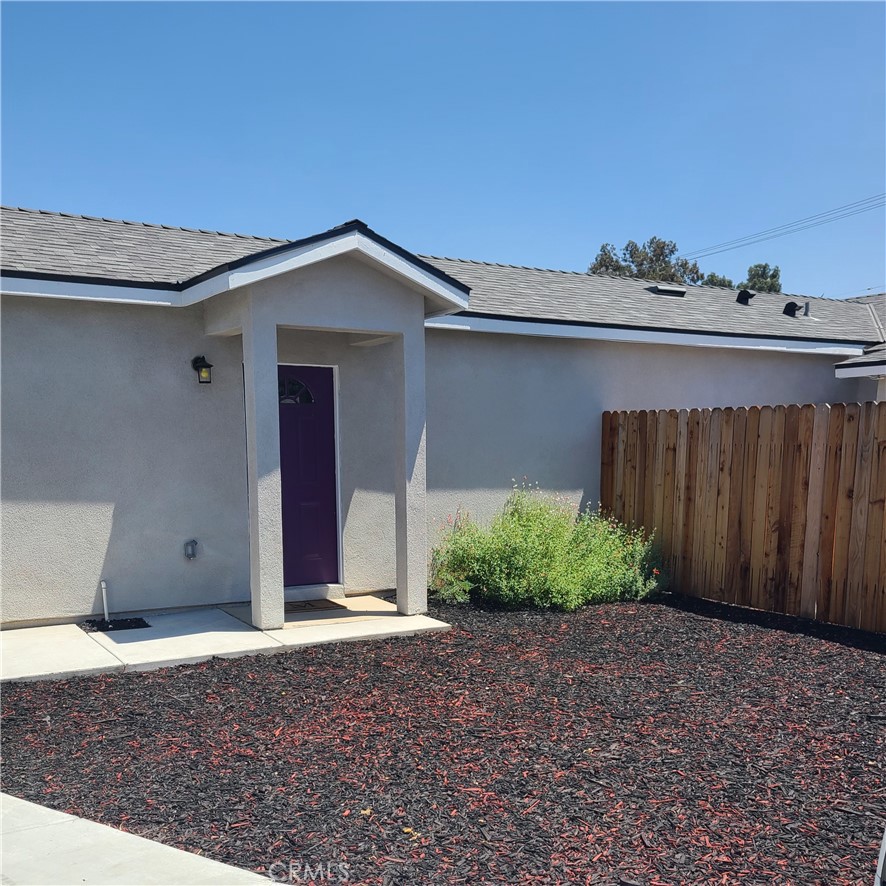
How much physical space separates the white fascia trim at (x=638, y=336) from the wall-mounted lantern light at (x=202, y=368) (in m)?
2.31

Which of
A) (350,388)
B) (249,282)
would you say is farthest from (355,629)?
(249,282)

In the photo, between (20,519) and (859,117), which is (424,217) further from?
(20,519)

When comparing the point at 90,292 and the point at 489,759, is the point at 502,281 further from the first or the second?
the point at 489,759

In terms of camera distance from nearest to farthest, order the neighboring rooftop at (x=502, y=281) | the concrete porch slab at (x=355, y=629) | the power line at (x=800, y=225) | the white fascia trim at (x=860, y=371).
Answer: the concrete porch slab at (x=355, y=629) < the neighboring rooftop at (x=502, y=281) < the white fascia trim at (x=860, y=371) < the power line at (x=800, y=225)

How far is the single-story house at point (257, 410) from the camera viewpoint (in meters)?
6.56

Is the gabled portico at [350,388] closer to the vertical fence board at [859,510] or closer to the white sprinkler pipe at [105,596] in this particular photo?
the white sprinkler pipe at [105,596]

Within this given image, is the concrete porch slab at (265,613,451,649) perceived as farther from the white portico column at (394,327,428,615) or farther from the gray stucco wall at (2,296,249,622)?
the gray stucco wall at (2,296,249,622)

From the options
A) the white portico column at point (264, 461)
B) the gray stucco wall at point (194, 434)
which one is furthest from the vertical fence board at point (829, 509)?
the white portico column at point (264, 461)

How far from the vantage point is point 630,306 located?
10836 mm

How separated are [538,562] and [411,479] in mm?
1640

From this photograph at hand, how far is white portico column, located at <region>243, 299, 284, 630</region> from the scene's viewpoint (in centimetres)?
645

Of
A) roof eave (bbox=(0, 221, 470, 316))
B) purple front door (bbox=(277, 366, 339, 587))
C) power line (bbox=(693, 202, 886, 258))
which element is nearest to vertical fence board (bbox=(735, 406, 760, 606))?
roof eave (bbox=(0, 221, 470, 316))

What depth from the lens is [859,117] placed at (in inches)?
546

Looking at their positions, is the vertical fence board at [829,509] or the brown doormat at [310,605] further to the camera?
the brown doormat at [310,605]
